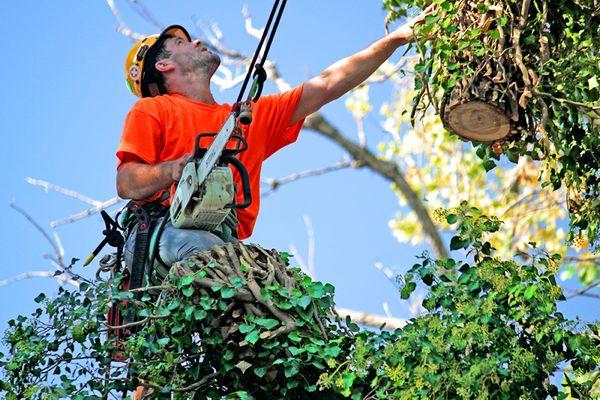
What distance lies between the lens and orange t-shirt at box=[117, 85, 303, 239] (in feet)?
21.8

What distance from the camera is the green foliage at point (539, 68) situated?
6.21m

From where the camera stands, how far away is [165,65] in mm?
7234

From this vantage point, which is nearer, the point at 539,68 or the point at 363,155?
the point at 539,68

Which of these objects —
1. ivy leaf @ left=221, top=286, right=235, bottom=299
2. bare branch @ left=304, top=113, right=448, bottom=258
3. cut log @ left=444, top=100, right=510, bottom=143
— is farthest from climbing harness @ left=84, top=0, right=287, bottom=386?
bare branch @ left=304, top=113, right=448, bottom=258

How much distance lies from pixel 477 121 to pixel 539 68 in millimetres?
343

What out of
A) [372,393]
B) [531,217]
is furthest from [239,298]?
[531,217]

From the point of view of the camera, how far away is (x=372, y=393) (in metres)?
5.48

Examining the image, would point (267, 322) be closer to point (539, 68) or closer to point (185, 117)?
point (185, 117)

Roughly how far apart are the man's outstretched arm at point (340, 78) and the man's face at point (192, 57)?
1.56 ft

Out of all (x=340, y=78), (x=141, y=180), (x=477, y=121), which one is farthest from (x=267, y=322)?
(x=340, y=78)

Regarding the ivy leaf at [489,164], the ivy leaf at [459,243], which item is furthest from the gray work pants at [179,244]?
the ivy leaf at [489,164]

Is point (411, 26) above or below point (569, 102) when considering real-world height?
above

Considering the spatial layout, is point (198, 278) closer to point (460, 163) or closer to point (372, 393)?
point (372, 393)

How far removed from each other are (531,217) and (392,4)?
245 inches
